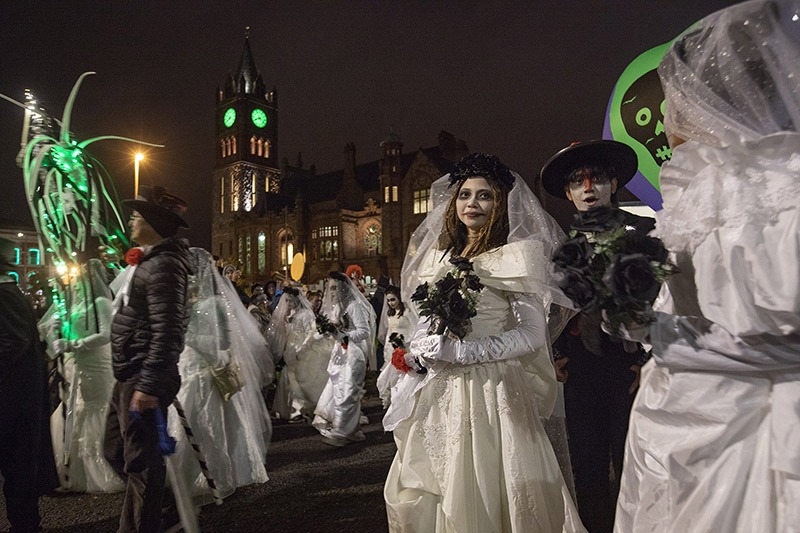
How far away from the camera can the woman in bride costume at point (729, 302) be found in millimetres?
1467

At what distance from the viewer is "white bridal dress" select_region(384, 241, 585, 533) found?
2.61m

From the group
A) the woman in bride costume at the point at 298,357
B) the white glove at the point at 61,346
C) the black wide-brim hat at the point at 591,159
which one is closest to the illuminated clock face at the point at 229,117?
the woman in bride costume at the point at 298,357

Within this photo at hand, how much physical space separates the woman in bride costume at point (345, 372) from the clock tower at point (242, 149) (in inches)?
2202

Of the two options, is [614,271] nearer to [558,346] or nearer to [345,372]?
[558,346]

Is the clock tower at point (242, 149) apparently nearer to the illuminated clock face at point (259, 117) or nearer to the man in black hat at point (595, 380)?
the illuminated clock face at point (259, 117)

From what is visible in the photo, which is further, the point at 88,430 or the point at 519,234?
the point at 88,430

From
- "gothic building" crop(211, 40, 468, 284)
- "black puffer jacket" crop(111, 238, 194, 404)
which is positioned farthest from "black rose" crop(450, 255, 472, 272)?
"gothic building" crop(211, 40, 468, 284)

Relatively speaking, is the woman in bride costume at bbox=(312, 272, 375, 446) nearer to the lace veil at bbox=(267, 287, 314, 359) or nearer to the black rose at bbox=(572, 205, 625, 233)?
the lace veil at bbox=(267, 287, 314, 359)

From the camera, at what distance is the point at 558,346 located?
10.7ft

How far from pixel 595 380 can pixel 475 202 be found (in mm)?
1229

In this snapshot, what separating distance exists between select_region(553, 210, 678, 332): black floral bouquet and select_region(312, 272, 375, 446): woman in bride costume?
5.58 meters

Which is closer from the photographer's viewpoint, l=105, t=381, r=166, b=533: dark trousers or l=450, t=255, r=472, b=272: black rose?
l=450, t=255, r=472, b=272: black rose

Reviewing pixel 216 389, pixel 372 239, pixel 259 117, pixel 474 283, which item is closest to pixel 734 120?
pixel 474 283

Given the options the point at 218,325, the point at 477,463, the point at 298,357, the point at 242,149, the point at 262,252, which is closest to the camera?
the point at 477,463
